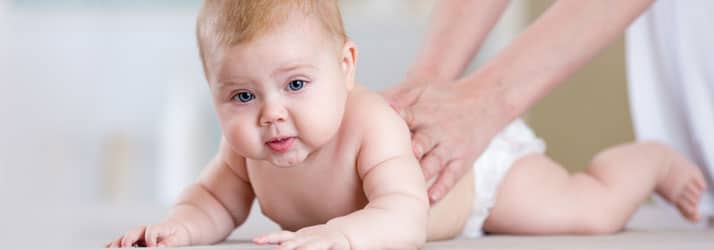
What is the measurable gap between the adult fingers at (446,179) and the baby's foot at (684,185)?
514mm

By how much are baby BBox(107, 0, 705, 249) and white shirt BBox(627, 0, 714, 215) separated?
15.8 inches

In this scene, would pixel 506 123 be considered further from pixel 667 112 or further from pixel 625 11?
pixel 667 112

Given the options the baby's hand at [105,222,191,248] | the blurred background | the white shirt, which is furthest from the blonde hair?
the blurred background

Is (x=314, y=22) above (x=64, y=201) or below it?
above

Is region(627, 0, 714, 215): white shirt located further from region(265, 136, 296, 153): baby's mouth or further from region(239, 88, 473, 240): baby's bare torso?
region(265, 136, 296, 153): baby's mouth

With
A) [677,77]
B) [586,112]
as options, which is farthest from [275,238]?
[586,112]

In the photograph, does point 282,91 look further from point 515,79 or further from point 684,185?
point 684,185

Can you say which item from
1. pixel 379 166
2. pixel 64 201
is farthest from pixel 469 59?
pixel 64 201

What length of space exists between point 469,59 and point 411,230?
0.68 metres

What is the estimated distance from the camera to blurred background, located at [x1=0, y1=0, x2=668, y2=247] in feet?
11.5

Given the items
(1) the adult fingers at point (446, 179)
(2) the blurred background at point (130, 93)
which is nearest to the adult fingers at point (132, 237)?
(1) the adult fingers at point (446, 179)

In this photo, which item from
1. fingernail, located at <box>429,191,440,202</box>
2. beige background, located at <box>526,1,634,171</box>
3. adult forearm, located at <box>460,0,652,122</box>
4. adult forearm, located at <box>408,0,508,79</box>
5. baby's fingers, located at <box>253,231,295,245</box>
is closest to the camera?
baby's fingers, located at <box>253,231,295,245</box>

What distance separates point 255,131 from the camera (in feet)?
3.11

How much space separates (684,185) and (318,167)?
77 cm
